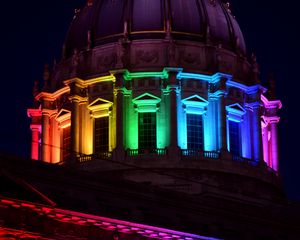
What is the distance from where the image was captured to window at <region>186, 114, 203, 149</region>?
7431 cm

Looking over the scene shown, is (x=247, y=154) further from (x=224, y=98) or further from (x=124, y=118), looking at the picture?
(x=124, y=118)

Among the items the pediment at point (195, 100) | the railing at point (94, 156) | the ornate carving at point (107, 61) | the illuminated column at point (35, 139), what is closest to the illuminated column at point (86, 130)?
the railing at point (94, 156)

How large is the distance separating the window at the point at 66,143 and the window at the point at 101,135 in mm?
2137

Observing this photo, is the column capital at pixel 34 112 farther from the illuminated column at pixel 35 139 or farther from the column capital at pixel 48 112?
the column capital at pixel 48 112

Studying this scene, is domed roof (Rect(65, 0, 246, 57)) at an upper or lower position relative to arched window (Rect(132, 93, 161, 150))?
upper

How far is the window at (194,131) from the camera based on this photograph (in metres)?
74.3

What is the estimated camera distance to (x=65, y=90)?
77500mm

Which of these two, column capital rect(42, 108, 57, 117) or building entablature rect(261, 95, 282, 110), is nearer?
column capital rect(42, 108, 57, 117)

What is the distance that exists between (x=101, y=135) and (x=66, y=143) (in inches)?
133

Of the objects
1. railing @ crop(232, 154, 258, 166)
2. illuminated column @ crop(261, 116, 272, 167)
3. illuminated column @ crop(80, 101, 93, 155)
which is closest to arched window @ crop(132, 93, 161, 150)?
illuminated column @ crop(80, 101, 93, 155)

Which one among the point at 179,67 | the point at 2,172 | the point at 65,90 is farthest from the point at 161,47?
the point at 2,172

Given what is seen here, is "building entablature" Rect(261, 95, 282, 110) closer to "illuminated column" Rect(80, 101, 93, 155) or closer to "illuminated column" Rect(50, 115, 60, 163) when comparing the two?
"illuminated column" Rect(80, 101, 93, 155)

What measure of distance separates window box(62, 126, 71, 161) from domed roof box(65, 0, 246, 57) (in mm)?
6047

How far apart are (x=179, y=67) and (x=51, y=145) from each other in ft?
35.6
